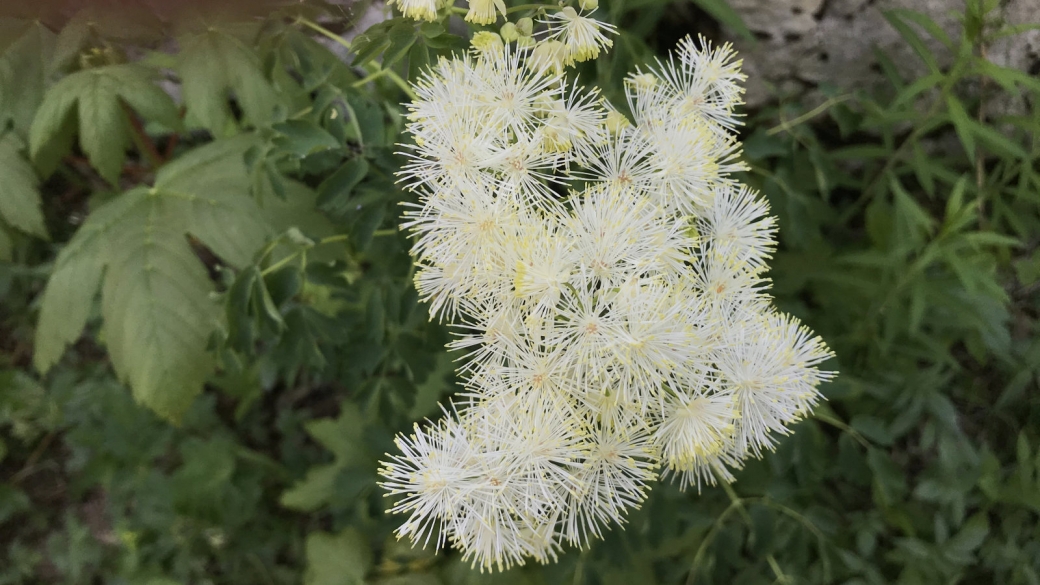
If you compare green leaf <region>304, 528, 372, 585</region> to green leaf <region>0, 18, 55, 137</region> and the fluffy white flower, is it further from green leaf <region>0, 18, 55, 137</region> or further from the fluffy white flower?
the fluffy white flower

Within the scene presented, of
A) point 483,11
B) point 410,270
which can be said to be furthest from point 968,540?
point 483,11

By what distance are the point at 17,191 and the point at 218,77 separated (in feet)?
1.41

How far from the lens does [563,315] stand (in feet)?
2.56

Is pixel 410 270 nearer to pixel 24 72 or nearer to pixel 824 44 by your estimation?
pixel 24 72

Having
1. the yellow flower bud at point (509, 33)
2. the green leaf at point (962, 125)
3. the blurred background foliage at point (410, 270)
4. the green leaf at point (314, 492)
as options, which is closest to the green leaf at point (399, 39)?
the blurred background foliage at point (410, 270)

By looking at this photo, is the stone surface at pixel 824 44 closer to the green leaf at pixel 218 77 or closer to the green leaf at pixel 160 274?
the green leaf at pixel 218 77

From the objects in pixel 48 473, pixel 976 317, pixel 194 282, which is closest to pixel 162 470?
pixel 48 473

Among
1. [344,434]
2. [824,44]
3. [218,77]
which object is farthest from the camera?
[344,434]

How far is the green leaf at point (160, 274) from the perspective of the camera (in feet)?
3.76

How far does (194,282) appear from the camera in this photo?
1.17 m

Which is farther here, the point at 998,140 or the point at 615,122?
the point at 998,140

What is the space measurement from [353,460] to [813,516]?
3.23 feet

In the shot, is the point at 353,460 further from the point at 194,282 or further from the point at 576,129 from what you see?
the point at 576,129

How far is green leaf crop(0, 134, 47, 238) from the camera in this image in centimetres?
114
